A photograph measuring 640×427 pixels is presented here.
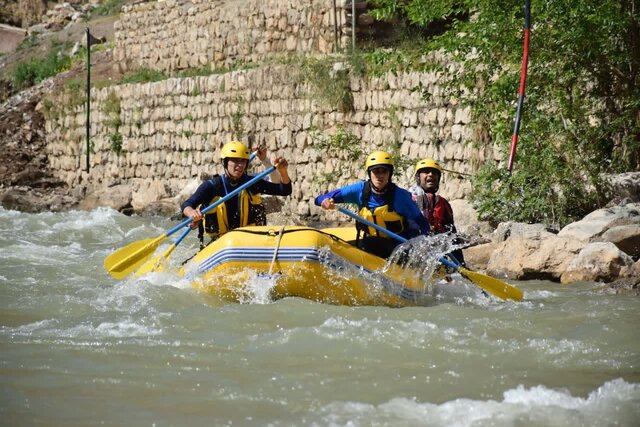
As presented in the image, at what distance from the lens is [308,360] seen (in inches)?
238

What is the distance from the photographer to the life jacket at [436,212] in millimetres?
8891

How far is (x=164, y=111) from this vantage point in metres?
18.3

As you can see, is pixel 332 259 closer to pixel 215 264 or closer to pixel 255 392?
pixel 215 264

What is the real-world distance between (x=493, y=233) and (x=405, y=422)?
6.15 m

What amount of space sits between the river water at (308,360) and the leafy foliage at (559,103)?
2.31m

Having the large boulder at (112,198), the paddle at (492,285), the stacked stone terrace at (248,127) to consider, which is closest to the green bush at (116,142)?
the stacked stone terrace at (248,127)

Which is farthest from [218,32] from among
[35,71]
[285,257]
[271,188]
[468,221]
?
[285,257]

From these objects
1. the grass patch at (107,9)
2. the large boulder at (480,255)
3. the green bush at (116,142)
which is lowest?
the large boulder at (480,255)

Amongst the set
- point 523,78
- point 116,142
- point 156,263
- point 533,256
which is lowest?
point 533,256

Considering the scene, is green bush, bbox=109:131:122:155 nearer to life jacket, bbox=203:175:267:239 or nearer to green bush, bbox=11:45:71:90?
green bush, bbox=11:45:71:90

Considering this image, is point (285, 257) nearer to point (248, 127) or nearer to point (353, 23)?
point (353, 23)

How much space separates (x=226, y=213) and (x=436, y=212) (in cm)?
177

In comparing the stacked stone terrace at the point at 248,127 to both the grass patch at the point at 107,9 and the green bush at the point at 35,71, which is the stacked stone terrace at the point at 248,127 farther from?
the grass patch at the point at 107,9

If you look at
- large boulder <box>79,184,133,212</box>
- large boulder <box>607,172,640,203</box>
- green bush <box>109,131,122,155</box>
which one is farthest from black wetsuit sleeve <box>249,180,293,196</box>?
green bush <box>109,131,122,155</box>
